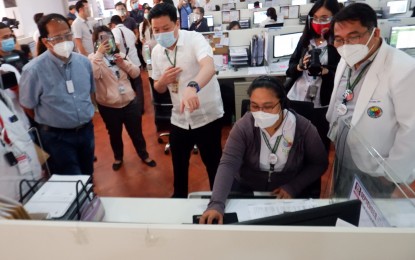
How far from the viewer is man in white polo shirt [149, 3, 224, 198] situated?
1.88 m

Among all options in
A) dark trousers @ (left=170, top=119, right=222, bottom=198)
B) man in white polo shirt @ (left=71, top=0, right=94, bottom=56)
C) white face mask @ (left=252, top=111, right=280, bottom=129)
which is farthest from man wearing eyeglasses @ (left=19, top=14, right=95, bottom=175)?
man in white polo shirt @ (left=71, top=0, right=94, bottom=56)

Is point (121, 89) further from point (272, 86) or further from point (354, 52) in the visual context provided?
point (354, 52)

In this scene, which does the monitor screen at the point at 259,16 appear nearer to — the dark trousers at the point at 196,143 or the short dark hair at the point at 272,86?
the dark trousers at the point at 196,143

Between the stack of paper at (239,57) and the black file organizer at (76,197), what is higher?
the stack of paper at (239,57)

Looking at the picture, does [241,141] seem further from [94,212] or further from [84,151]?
[84,151]

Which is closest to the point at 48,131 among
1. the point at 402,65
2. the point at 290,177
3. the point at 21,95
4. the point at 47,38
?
the point at 21,95

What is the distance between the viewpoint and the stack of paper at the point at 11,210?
1.03 meters

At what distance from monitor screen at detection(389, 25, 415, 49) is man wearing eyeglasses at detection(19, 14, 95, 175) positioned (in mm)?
3586

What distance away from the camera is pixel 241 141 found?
5.23 ft

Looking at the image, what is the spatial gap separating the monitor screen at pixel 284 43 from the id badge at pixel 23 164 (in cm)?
316

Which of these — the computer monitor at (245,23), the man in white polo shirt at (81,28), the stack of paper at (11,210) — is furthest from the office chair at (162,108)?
the computer monitor at (245,23)

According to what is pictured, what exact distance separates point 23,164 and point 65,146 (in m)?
0.49

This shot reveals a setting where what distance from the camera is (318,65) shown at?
2107 millimetres

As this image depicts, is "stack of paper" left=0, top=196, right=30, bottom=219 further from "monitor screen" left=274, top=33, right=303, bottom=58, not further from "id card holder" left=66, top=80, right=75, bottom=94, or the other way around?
"monitor screen" left=274, top=33, right=303, bottom=58
